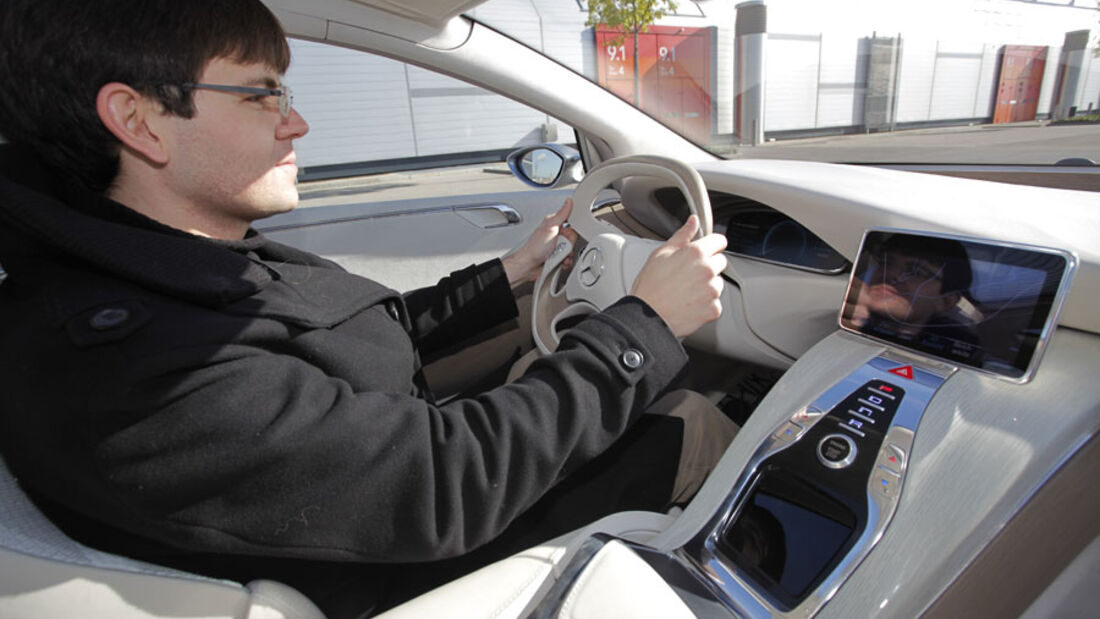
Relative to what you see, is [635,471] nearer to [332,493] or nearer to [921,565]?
[921,565]

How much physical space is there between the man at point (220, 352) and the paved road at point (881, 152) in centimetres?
122

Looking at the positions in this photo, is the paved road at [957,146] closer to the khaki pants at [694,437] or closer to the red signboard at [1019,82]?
the red signboard at [1019,82]

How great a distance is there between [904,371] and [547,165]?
65.1 inches

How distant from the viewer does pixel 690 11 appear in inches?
88.4

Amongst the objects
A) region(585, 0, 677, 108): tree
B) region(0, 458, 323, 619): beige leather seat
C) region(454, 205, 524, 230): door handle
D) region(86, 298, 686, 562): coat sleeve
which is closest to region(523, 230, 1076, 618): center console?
region(86, 298, 686, 562): coat sleeve

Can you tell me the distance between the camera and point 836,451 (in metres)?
1.06

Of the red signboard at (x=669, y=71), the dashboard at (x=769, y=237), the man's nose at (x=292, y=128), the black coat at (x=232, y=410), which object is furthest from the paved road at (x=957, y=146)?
the man's nose at (x=292, y=128)

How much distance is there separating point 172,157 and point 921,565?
4.37 feet

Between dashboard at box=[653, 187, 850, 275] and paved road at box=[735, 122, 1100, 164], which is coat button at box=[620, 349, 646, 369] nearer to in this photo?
dashboard at box=[653, 187, 850, 275]

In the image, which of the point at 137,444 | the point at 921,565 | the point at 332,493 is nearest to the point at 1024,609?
the point at 921,565

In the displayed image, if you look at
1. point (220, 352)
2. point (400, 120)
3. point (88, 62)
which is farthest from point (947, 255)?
point (400, 120)

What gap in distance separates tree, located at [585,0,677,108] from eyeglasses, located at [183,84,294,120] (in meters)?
1.48

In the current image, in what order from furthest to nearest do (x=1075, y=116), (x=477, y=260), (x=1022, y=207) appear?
(x=477, y=260) → (x=1075, y=116) → (x=1022, y=207)

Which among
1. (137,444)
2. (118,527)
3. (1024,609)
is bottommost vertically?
(1024,609)
